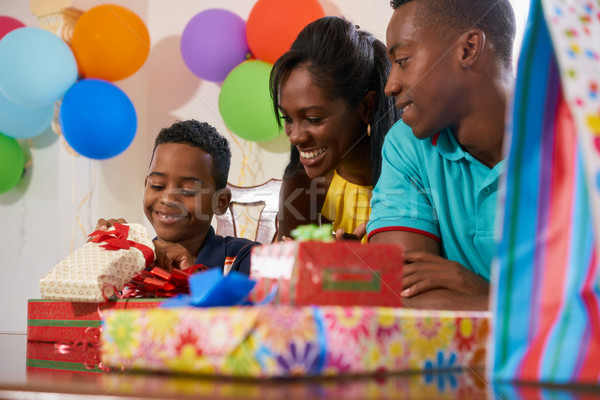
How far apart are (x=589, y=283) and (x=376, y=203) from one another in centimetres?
73

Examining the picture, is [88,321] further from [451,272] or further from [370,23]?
[370,23]

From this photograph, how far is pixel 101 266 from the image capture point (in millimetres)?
856

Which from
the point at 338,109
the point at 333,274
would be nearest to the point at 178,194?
the point at 338,109

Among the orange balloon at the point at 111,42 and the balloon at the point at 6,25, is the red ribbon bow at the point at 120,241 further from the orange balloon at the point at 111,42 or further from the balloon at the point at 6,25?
the balloon at the point at 6,25

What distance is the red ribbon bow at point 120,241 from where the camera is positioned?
0.94 metres

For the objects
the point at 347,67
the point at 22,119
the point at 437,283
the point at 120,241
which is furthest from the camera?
the point at 22,119

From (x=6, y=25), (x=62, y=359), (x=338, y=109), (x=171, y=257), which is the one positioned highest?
(x=6, y=25)

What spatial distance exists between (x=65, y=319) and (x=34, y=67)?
1.87 meters

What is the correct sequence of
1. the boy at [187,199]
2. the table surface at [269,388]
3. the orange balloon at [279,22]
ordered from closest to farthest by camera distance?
the table surface at [269,388]
the boy at [187,199]
the orange balloon at [279,22]

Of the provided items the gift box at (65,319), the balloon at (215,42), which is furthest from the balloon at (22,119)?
the gift box at (65,319)

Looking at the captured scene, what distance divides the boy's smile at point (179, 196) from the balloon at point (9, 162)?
1.70 metres

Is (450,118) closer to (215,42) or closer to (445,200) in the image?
(445,200)

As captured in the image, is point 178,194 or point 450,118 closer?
point 450,118

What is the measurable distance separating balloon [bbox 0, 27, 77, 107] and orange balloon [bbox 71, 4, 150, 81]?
85 millimetres
